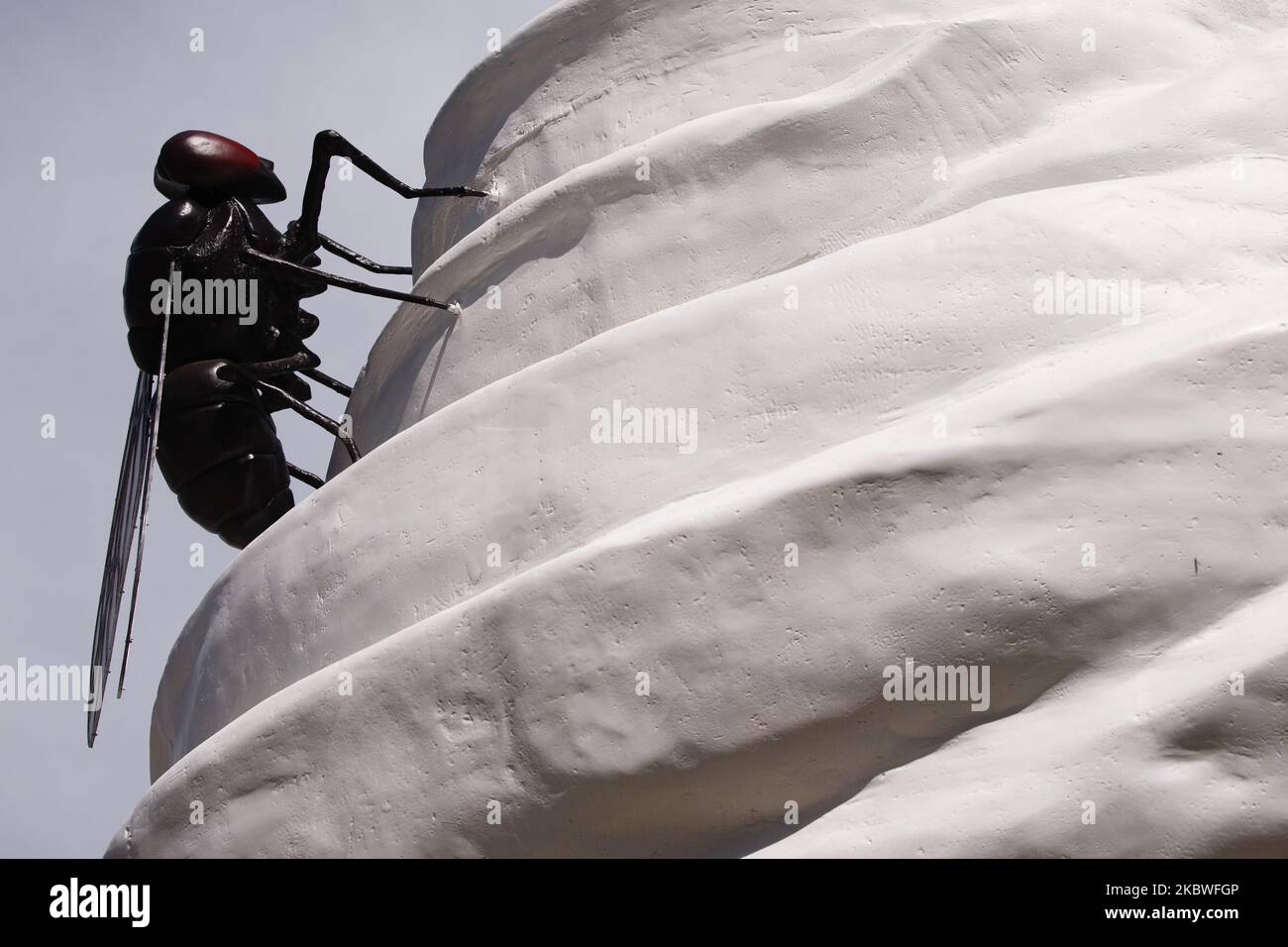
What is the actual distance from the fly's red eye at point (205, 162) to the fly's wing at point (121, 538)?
3.24 feet

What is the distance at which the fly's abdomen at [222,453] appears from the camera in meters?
9.12

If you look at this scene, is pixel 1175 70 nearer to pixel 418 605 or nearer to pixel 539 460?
pixel 539 460

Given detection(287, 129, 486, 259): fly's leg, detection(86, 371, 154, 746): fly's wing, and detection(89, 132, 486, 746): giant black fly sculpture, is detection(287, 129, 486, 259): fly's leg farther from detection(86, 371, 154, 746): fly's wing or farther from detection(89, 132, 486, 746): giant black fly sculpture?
detection(86, 371, 154, 746): fly's wing

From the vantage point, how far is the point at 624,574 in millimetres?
6285

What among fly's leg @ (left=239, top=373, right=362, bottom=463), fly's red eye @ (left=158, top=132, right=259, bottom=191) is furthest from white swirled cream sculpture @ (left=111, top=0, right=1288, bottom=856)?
fly's red eye @ (left=158, top=132, right=259, bottom=191)

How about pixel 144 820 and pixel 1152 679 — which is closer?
pixel 1152 679

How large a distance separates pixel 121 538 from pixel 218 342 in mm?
1075

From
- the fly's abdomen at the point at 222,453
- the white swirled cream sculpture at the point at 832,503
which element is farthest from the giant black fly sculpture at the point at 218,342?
the white swirled cream sculpture at the point at 832,503

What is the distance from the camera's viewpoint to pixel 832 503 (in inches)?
243

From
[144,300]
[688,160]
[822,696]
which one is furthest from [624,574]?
[144,300]

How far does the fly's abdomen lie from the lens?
9.12m

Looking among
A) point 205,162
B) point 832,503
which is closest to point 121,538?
point 205,162

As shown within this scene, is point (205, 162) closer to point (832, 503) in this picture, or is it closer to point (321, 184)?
point (321, 184)

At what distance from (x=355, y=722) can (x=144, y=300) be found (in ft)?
11.4
